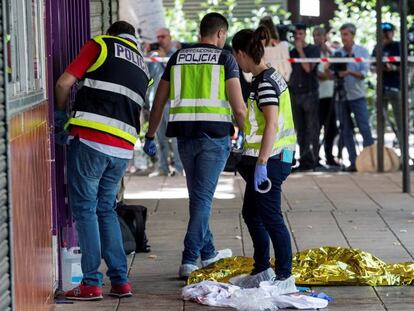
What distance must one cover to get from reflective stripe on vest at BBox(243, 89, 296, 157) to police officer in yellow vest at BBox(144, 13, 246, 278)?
51 centimetres

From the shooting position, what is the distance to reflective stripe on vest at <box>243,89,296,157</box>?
7.89 m

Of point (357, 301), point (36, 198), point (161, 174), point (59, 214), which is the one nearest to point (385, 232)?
point (357, 301)

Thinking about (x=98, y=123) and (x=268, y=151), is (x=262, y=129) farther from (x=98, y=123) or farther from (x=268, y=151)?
(x=98, y=123)

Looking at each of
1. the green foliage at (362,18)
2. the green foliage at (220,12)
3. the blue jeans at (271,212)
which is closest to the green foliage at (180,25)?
the green foliage at (220,12)

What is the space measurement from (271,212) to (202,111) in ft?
3.36

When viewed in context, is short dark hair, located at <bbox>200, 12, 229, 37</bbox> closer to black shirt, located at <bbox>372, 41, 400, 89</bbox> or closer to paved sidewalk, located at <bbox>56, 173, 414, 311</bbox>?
paved sidewalk, located at <bbox>56, 173, 414, 311</bbox>

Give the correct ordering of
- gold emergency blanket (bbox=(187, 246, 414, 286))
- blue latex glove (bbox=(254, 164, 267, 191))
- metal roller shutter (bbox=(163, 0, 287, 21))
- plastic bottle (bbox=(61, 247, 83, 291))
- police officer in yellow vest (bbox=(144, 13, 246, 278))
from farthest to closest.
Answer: metal roller shutter (bbox=(163, 0, 287, 21))
police officer in yellow vest (bbox=(144, 13, 246, 278))
gold emergency blanket (bbox=(187, 246, 414, 286))
plastic bottle (bbox=(61, 247, 83, 291))
blue latex glove (bbox=(254, 164, 267, 191))

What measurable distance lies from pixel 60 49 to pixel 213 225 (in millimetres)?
3820

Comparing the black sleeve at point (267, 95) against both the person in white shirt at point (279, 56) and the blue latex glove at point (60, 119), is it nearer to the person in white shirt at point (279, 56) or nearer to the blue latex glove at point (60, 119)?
the blue latex glove at point (60, 119)

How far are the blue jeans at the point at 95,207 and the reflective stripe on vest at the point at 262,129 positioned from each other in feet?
2.84

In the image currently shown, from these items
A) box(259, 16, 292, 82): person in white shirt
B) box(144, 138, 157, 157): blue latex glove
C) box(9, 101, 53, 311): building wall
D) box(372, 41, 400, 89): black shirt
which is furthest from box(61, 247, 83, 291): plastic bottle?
box(372, 41, 400, 89): black shirt

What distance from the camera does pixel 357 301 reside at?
7.78m

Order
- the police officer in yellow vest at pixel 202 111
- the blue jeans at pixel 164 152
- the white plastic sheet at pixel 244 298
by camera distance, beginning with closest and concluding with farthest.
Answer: the white plastic sheet at pixel 244 298 < the police officer in yellow vest at pixel 202 111 < the blue jeans at pixel 164 152

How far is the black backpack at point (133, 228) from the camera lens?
9.57 m
